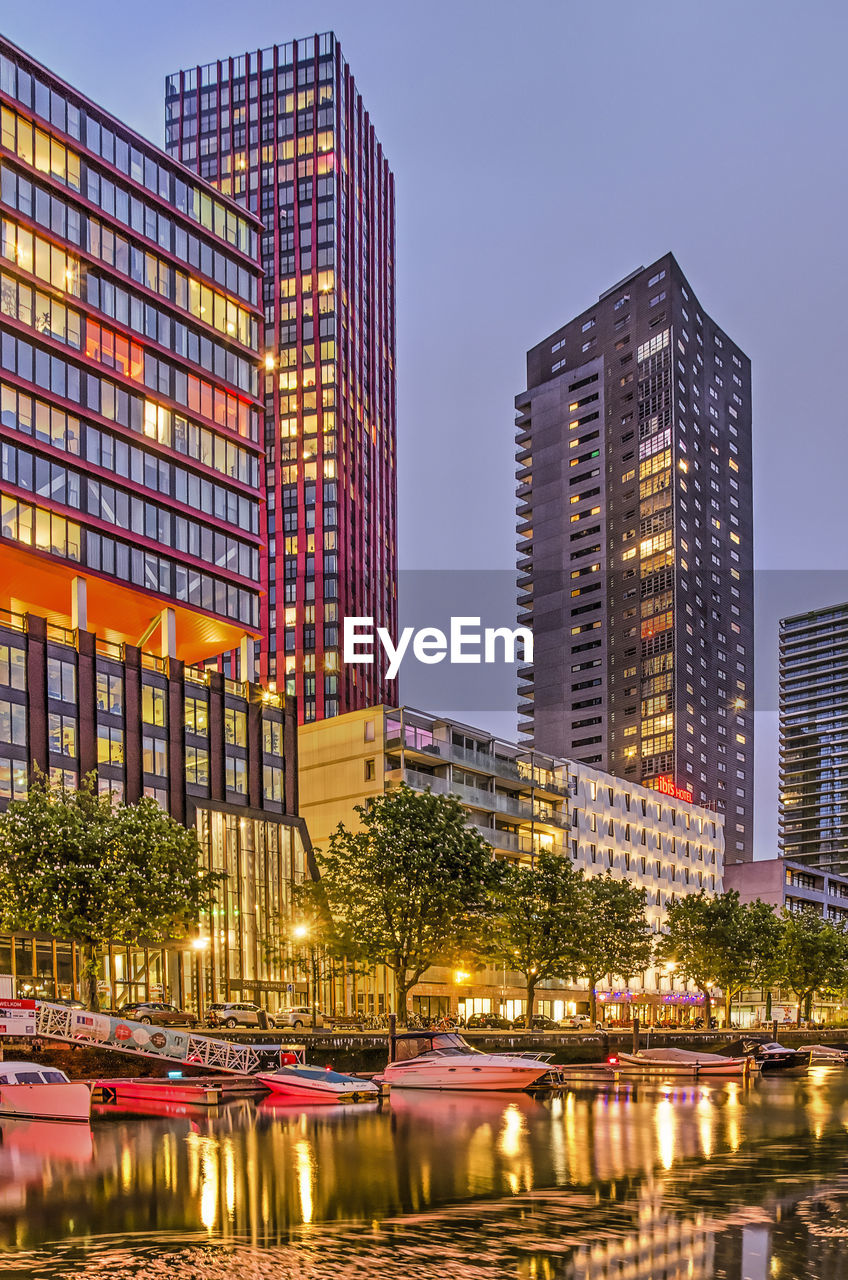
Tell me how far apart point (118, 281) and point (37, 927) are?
5820cm

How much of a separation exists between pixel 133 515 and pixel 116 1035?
54.1 metres

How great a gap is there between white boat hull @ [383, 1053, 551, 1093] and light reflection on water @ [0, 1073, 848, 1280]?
13.3 m

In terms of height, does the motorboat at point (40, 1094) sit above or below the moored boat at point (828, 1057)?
above

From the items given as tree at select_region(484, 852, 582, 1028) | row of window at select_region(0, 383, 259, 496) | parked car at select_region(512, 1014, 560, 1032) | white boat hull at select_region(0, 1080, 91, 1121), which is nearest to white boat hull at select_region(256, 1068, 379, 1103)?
white boat hull at select_region(0, 1080, 91, 1121)

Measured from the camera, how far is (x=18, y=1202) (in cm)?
2603

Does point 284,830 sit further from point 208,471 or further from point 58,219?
point 58,219

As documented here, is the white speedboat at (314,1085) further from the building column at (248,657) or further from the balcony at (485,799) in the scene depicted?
the building column at (248,657)

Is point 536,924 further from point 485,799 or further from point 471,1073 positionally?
point 485,799

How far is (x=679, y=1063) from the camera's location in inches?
3091

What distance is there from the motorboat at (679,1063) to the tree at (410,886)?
474 inches

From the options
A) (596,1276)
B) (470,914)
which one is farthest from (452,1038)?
(596,1276)

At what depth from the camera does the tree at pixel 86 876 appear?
62812 mm

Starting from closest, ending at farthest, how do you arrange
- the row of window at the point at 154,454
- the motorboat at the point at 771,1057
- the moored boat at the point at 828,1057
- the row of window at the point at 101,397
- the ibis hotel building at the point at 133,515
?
the motorboat at the point at 771,1057 < the ibis hotel building at the point at 133,515 < the row of window at the point at 101,397 < the row of window at the point at 154,454 < the moored boat at the point at 828,1057

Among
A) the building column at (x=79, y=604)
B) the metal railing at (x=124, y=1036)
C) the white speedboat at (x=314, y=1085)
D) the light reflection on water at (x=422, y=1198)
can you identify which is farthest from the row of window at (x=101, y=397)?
the light reflection on water at (x=422, y=1198)
